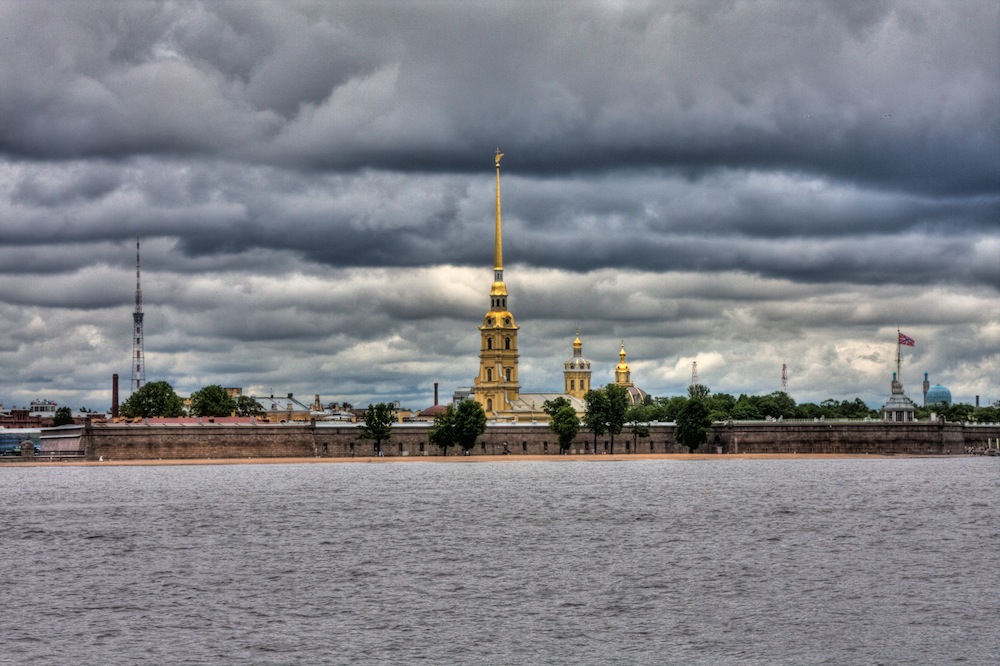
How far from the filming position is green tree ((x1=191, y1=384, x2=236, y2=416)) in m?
182

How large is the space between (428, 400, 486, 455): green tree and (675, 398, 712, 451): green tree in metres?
24.1

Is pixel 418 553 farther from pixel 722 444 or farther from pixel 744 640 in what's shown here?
pixel 722 444

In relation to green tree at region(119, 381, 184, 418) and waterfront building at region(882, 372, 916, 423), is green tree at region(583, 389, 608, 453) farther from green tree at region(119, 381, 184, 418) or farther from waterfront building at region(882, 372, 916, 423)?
green tree at region(119, 381, 184, 418)

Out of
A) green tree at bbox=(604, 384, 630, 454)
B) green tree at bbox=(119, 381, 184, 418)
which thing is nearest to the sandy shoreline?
green tree at bbox=(604, 384, 630, 454)

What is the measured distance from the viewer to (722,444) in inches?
6668

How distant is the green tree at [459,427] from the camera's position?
15700 cm

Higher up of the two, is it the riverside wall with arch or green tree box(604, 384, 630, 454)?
green tree box(604, 384, 630, 454)

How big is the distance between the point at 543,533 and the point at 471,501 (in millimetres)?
22675

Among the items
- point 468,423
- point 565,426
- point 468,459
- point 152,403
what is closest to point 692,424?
point 565,426

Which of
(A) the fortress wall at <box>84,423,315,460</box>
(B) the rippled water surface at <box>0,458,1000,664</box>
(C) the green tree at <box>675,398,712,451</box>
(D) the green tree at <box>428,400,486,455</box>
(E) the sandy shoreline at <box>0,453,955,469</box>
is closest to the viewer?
(B) the rippled water surface at <box>0,458,1000,664</box>

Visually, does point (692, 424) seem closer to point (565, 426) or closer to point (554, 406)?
point (565, 426)

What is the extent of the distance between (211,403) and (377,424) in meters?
35.1

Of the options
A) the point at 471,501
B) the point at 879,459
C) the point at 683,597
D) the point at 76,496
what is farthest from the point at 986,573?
the point at 879,459

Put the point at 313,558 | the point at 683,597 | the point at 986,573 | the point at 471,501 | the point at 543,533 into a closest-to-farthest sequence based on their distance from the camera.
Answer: the point at 683,597 → the point at 986,573 → the point at 313,558 → the point at 543,533 → the point at 471,501
